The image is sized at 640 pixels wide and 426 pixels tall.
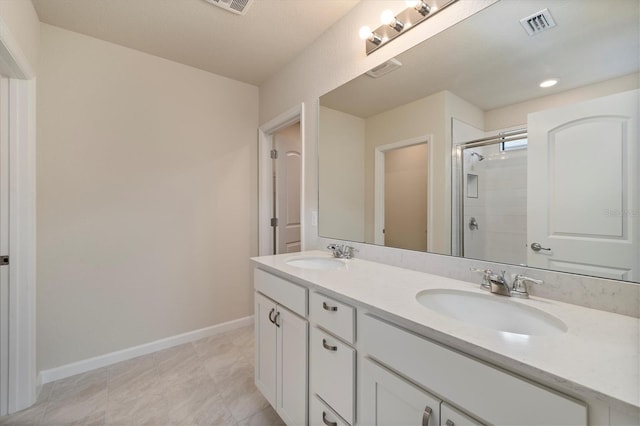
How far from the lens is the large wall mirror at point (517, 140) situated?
825 mm

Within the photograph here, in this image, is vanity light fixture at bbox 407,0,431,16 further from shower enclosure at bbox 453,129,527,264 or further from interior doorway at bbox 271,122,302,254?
interior doorway at bbox 271,122,302,254

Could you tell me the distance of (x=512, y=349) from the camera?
23.5 inches

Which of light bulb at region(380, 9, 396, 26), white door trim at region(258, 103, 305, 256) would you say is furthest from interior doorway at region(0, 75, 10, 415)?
light bulb at region(380, 9, 396, 26)

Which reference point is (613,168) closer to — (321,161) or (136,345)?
(321,161)

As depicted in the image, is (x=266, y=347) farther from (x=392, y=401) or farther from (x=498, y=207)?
(x=498, y=207)

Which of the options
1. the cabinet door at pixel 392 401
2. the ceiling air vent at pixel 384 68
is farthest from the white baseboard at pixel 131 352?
the ceiling air vent at pixel 384 68

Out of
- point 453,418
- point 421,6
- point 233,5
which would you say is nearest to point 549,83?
point 421,6

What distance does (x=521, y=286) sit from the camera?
0.96 m

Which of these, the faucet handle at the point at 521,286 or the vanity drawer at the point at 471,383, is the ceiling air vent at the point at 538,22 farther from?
the vanity drawer at the point at 471,383

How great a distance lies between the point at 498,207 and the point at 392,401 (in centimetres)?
84

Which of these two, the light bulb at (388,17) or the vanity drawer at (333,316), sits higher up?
the light bulb at (388,17)

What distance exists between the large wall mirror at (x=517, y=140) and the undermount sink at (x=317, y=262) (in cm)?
34

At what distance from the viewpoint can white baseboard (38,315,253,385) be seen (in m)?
1.85

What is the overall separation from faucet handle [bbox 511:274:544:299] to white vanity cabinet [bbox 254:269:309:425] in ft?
2.70
